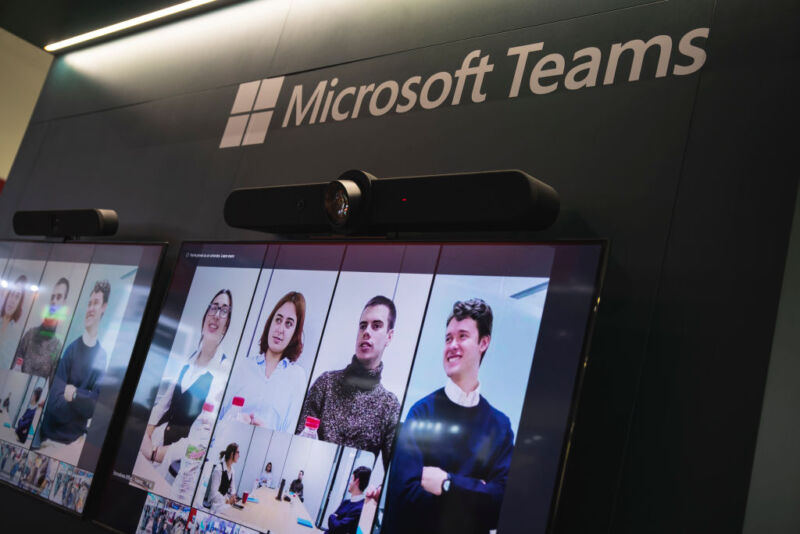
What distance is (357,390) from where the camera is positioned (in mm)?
2561

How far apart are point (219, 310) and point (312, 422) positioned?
2.62 ft

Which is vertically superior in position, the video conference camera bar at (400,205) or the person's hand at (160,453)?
the video conference camera bar at (400,205)

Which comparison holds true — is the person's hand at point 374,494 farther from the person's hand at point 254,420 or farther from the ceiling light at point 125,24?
the ceiling light at point 125,24

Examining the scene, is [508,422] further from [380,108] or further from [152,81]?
[152,81]

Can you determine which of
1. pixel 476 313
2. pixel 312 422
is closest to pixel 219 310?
pixel 312 422

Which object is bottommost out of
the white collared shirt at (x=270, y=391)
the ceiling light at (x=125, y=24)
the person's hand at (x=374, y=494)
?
the person's hand at (x=374, y=494)

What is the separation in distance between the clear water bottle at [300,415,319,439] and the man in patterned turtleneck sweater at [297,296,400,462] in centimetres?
1

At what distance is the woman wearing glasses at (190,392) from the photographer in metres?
3.08

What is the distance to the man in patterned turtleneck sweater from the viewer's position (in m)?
2.45

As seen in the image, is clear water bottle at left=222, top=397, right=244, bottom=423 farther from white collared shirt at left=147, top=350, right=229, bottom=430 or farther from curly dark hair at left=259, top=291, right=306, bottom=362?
curly dark hair at left=259, top=291, right=306, bottom=362

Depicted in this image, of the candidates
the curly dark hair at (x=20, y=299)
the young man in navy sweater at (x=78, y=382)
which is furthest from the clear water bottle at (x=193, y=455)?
the curly dark hair at (x=20, y=299)

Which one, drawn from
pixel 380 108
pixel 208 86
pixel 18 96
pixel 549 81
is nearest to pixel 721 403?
pixel 549 81

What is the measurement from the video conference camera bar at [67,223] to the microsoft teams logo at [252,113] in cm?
73

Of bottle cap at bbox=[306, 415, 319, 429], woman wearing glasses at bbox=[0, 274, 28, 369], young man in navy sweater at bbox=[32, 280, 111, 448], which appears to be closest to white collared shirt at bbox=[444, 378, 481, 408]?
bottle cap at bbox=[306, 415, 319, 429]
